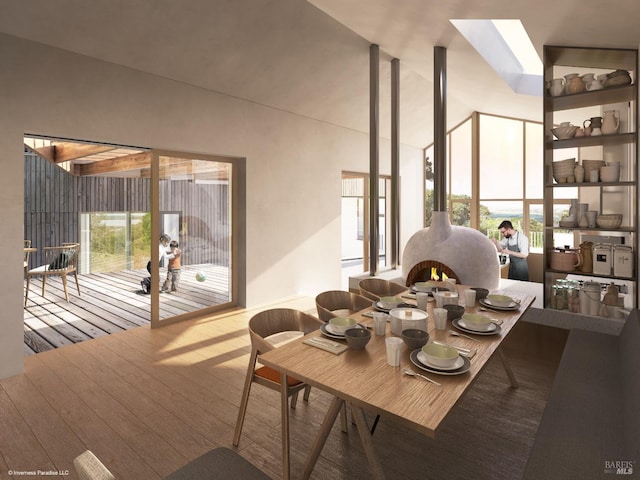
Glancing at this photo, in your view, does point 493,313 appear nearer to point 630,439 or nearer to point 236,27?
point 630,439

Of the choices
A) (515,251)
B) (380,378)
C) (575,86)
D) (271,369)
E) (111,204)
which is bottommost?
(271,369)

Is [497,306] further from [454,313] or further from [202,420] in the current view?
[202,420]

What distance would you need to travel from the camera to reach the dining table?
1.30m

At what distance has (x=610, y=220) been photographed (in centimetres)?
306

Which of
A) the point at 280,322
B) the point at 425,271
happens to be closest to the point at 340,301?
the point at 280,322

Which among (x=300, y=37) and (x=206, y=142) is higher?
(x=300, y=37)

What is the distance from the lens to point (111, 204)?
8.30 metres

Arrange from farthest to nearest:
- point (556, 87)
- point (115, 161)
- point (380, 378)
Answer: point (115, 161)
point (556, 87)
point (380, 378)

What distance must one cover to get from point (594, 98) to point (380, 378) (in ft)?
10.5

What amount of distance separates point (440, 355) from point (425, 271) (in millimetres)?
2651

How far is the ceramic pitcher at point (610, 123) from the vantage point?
3.08 metres

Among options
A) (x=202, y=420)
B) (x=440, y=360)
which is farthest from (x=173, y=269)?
(x=440, y=360)

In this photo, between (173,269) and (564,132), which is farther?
(173,269)

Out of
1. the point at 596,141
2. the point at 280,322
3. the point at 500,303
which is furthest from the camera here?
the point at 596,141
